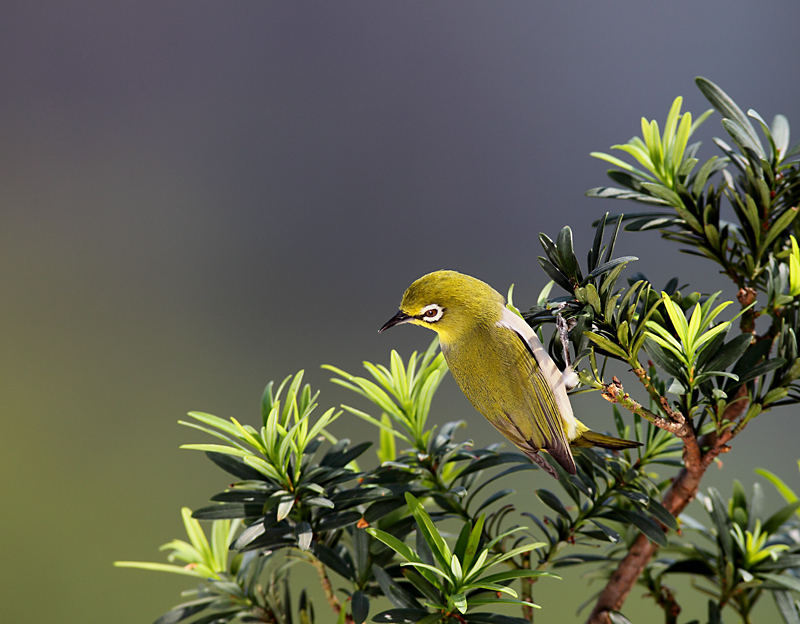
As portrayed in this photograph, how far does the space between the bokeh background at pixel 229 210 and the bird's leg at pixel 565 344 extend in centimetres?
135

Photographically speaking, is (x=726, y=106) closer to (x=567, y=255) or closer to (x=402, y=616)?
(x=567, y=255)

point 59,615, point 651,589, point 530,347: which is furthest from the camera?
point 59,615

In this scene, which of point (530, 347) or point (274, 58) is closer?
point (530, 347)

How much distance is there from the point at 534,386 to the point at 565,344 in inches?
1.9

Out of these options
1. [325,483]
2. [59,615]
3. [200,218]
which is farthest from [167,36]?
[59,615]

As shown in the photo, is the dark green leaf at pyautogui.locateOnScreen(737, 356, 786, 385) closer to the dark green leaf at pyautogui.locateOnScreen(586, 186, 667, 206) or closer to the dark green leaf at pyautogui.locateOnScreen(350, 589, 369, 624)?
the dark green leaf at pyautogui.locateOnScreen(586, 186, 667, 206)

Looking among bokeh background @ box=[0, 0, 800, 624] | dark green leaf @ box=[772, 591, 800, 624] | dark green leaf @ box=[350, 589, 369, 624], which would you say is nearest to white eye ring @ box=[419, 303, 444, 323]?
dark green leaf @ box=[350, 589, 369, 624]

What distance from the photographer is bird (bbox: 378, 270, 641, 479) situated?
55 centimetres

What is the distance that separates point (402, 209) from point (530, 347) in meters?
1.50

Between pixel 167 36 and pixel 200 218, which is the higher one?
pixel 167 36

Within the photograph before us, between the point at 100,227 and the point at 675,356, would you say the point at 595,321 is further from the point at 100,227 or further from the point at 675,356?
the point at 100,227

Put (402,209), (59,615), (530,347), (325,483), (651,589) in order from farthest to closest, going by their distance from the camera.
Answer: (402,209), (59,615), (651,589), (325,483), (530,347)

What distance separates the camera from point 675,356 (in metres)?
0.58

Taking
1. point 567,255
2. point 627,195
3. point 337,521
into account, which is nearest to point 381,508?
point 337,521
